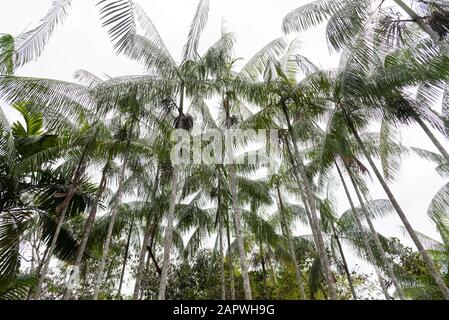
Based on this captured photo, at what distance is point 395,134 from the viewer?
10.5 meters

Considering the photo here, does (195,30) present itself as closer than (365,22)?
No

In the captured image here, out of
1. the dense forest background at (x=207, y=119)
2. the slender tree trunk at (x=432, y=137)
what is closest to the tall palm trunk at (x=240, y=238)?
the dense forest background at (x=207, y=119)

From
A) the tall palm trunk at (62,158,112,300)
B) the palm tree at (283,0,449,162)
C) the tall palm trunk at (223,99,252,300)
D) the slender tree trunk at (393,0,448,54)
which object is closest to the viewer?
the slender tree trunk at (393,0,448,54)

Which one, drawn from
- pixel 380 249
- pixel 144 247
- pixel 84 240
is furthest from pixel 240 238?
pixel 380 249

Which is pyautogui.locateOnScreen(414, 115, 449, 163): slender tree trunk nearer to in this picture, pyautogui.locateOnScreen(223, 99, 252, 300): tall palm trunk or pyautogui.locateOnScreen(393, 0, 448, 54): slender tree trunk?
pyautogui.locateOnScreen(393, 0, 448, 54): slender tree trunk

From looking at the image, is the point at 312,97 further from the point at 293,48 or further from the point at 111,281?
the point at 111,281

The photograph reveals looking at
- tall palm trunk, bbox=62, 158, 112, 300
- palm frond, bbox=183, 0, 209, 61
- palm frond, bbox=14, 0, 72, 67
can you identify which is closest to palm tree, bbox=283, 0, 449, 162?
palm frond, bbox=183, 0, 209, 61

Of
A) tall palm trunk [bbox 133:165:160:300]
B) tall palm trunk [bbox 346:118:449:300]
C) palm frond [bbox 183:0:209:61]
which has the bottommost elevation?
tall palm trunk [bbox 346:118:449:300]

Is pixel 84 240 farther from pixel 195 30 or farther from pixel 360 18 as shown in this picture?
pixel 360 18

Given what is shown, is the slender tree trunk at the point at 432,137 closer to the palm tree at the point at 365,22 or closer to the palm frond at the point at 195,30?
the palm tree at the point at 365,22

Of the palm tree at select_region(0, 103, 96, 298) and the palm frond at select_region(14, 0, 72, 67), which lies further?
the palm tree at select_region(0, 103, 96, 298)

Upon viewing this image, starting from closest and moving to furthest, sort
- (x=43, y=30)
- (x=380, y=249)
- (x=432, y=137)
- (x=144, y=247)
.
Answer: (x=43, y=30)
(x=432, y=137)
(x=380, y=249)
(x=144, y=247)

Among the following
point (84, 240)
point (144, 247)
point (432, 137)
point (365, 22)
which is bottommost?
point (84, 240)
